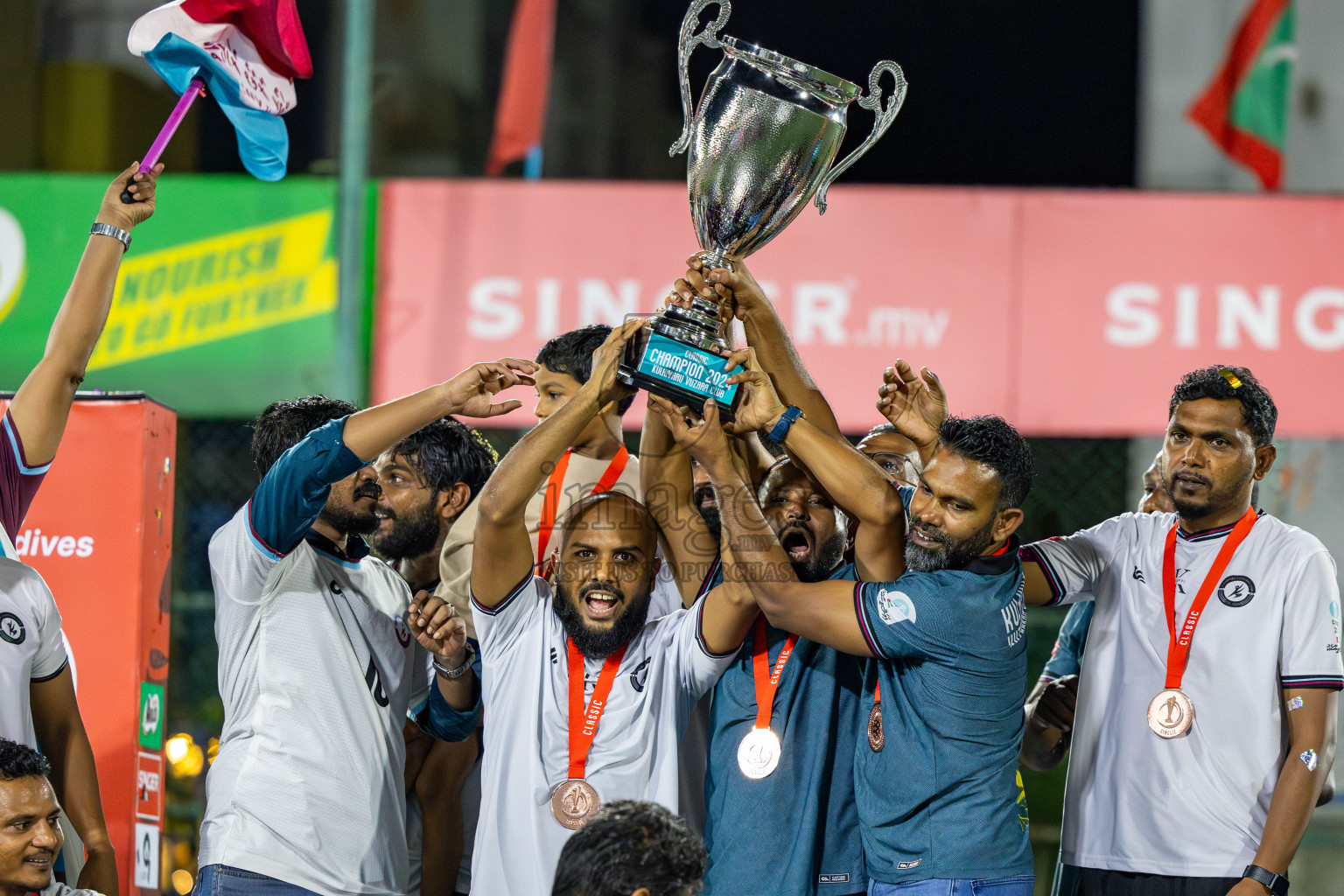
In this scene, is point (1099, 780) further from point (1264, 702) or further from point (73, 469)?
point (73, 469)

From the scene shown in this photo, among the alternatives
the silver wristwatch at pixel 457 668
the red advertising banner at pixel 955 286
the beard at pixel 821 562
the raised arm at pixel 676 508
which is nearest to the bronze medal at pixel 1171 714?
the beard at pixel 821 562

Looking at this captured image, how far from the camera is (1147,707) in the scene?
3.54m

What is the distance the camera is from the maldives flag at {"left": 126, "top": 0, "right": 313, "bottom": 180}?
3461 mm

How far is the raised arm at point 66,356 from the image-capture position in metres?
3.17

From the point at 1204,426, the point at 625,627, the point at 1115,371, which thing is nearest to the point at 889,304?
the point at 1115,371

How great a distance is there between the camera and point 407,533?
4.03 meters

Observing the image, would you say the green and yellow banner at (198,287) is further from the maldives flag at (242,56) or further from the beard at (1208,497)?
the beard at (1208,497)

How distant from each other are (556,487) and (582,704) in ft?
2.65

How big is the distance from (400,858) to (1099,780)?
6.10 ft

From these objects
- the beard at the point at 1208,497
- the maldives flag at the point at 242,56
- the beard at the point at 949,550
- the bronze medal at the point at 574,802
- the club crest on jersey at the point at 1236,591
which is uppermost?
the maldives flag at the point at 242,56

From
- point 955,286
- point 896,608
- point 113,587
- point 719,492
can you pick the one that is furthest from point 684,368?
point 955,286

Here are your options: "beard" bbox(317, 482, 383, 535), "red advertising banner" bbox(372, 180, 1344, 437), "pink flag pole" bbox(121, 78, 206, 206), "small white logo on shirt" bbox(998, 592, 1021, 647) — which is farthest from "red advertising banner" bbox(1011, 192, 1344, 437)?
"pink flag pole" bbox(121, 78, 206, 206)

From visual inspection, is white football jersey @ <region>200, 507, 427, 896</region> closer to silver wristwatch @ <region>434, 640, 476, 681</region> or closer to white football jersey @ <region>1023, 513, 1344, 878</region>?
silver wristwatch @ <region>434, 640, 476, 681</region>

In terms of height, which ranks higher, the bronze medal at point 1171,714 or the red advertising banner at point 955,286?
the red advertising banner at point 955,286
